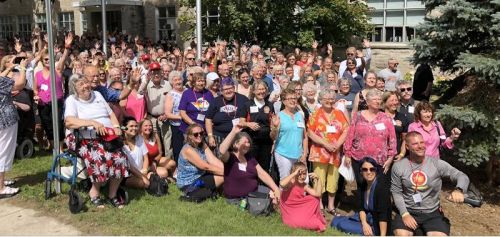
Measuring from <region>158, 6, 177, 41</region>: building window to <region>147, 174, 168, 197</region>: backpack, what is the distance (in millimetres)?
16170

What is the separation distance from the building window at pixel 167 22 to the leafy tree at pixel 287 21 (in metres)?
6.29

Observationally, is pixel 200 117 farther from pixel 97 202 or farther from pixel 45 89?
pixel 45 89

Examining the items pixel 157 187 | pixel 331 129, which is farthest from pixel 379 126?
pixel 157 187

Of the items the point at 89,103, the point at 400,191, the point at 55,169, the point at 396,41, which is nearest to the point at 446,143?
the point at 400,191

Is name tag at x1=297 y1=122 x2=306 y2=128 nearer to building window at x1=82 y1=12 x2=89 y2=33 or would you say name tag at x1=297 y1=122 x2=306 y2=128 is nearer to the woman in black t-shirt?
the woman in black t-shirt

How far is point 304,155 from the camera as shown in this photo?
5676 mm

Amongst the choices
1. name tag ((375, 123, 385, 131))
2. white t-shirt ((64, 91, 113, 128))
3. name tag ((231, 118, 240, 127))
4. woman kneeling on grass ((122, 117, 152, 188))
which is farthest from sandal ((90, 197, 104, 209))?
name tag ((375, 123, 385, 131))

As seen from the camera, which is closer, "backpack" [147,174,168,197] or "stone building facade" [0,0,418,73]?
"backpack" [147,174,168,197]

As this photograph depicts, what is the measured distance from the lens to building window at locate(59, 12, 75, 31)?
82.0ft

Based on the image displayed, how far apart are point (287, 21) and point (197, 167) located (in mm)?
9681

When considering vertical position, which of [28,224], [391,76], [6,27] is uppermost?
[6,27]

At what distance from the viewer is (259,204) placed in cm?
525

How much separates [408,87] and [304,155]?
161cm

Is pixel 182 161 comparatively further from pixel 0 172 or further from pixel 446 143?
pixel 446 143
